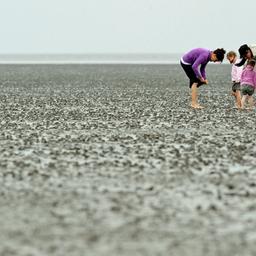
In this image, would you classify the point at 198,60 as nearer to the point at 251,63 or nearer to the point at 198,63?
the point at 198,63

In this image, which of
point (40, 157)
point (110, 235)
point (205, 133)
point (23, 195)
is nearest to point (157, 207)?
point (110, 235)

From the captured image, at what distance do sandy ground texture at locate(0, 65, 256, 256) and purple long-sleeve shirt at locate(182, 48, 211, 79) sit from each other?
2520 mm

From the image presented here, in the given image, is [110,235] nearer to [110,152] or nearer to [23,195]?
[23,195]

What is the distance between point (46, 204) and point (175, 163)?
10.7 ft

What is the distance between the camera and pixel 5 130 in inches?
566

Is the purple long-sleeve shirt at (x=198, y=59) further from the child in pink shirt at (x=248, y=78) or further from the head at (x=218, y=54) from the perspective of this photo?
the child in pink shirt at (x=248, y=78)

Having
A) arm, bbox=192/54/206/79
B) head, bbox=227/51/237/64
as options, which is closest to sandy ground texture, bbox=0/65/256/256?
arm, bbox=192/54/206/79

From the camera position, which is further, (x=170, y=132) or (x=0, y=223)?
(x=170, y=132)

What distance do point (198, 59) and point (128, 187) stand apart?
10.8 meters

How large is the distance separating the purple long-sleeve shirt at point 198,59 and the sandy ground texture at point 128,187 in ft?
8.27

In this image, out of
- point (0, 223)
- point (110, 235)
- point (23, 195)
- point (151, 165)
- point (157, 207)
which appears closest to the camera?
point (110, 235)

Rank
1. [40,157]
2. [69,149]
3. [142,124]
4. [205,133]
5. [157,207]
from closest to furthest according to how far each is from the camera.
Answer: [157,207] < [40,157] < [69,149] < [205,133] < [142,124]

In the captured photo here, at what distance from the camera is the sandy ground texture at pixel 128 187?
577 centimetres

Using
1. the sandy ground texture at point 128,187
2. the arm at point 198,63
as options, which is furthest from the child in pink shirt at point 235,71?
the sandy ground texture at point 128,187
